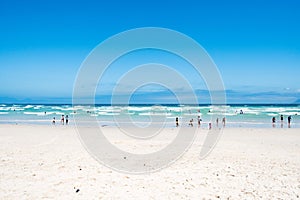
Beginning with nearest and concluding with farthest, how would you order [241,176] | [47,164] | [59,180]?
[59,180] < [241,176] < [47,164]

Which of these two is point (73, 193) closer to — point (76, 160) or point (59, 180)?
point (59, 180)

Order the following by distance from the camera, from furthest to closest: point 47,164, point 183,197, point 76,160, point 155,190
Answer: point 76,160 < point 47,164 < point 155,190 < point 183,197

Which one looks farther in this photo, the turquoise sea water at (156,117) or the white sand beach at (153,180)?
the turquoise sea water at (156,117)

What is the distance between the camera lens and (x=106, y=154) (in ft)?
46.2

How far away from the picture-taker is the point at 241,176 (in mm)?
9844

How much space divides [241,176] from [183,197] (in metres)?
2.98

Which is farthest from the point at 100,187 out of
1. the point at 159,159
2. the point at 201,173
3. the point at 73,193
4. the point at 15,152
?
the point at 15,152

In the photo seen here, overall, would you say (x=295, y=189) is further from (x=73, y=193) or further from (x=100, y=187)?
(x=73, y=193)

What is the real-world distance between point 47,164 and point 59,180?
8.35 ft

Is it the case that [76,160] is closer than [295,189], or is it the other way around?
[295,189]

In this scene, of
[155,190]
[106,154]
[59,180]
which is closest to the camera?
[155,190]

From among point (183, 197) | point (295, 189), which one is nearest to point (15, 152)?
point (183, 197)

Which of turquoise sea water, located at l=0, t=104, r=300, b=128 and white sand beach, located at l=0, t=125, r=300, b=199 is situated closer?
white sand beach, located at l=0, t=125, r=300, b=199

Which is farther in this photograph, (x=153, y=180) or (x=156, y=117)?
(x=156, y=117)
